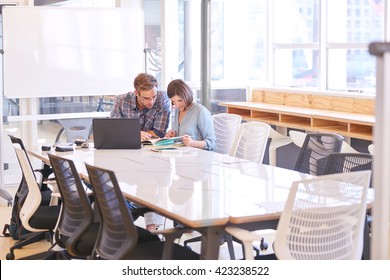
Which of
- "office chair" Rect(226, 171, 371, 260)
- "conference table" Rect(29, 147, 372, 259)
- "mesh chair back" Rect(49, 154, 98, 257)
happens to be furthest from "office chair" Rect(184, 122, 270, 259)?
"office chair" Rect(226, 171, 371, 260)

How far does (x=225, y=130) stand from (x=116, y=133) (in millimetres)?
1150

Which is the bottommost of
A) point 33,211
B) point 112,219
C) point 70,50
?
point 33,211

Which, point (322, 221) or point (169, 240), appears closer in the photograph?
point (322, 221)

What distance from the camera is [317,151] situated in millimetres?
5070

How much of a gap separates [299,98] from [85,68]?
2.53 metres

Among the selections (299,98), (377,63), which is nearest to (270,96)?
(299,98)

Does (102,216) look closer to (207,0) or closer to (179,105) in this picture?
(179,105)

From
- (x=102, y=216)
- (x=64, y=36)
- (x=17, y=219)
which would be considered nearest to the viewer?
(x=102, y=216)

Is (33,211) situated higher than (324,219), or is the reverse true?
(324,219)

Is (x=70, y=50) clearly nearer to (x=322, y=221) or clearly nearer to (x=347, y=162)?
(x=347, y=162)

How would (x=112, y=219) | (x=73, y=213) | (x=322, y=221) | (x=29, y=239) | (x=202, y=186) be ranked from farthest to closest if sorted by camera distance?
1. (x=29, y=239)
2. (x=73, y=213)
3. (x=202, y=186)
4. (x=112, y=219)
5. (x=322, y=221)

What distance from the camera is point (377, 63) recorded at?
2.30 m

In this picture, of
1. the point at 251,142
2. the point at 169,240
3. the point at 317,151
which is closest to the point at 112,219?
the point at 169,240

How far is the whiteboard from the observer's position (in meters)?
7.87
